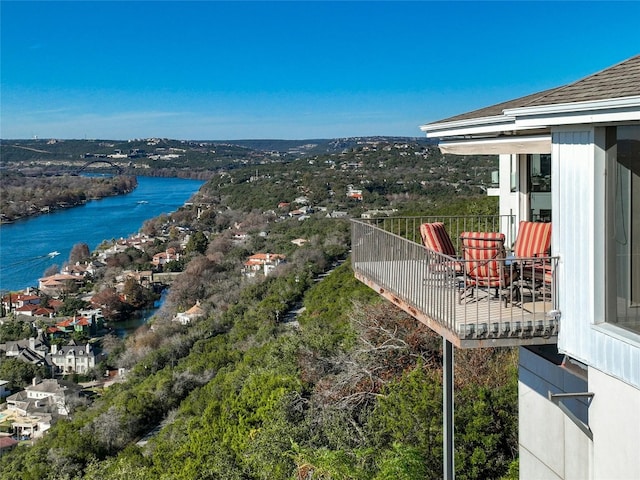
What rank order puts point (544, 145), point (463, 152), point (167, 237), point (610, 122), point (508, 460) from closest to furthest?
point (610, 122)
point (544, 145)
point (463, 152)
point (508, 460)
point (167, 237)

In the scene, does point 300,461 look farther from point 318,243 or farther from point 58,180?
point 58,180

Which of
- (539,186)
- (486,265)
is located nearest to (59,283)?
(539,186)

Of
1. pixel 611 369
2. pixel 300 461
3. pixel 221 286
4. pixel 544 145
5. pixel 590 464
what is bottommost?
pixel 221 286

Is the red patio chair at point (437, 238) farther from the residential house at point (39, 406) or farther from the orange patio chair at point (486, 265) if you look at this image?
the residential house at point (39, 406)

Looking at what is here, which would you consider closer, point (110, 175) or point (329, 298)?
point (329, 298)

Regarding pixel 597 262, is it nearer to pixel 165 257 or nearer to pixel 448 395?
pixel 448 395

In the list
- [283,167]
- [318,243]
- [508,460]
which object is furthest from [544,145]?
[283,167]

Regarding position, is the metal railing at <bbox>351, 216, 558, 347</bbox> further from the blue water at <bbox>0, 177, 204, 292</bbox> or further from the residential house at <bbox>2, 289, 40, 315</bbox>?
the blue water at <bbox>0, 177, 204, 292</bbox>
